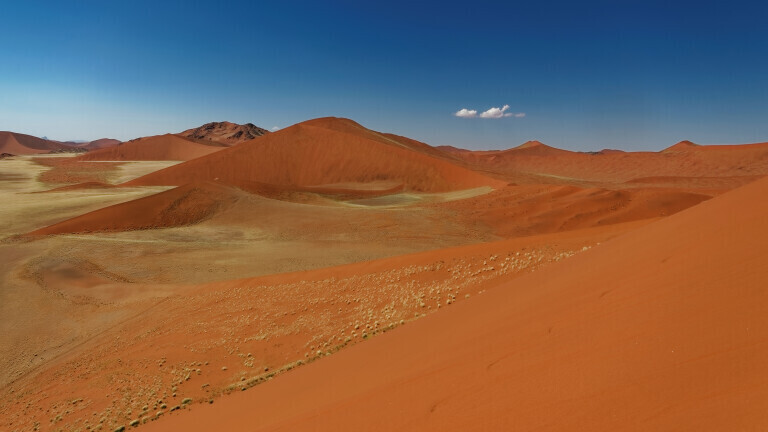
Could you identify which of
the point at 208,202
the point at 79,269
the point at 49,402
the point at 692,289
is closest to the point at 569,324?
the point at 692,289

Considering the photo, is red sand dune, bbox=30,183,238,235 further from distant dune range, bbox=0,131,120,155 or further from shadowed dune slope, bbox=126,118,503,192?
distant dune range, bbox=0,131,120,155

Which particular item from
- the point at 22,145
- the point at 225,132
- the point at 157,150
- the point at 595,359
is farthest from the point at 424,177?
the point at 22,145

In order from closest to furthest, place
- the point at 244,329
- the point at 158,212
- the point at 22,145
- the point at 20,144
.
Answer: the point at 244,329 < the point at 158,212 < the point at 20,144 < the point at 22,145

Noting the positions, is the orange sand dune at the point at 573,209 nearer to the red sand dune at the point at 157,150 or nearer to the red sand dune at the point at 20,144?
the red sand dune at the point at 157,150

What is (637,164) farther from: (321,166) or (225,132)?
(225,132)

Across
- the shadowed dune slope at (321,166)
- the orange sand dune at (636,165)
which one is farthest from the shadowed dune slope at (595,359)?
the orange sand dune at (636,165)

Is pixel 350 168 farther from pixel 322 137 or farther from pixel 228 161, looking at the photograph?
pixel 228 161

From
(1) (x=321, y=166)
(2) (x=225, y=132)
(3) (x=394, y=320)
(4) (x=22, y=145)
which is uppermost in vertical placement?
(2) (x=225, y=132)

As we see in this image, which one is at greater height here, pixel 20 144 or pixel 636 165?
pixel 636 165
